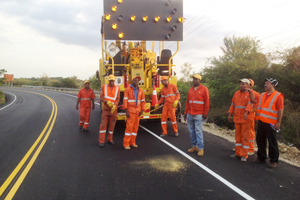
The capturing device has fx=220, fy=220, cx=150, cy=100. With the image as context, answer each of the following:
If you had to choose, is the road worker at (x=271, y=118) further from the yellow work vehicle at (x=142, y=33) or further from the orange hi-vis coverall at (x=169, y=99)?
the yellow work vehicle at (x=142, y=33)

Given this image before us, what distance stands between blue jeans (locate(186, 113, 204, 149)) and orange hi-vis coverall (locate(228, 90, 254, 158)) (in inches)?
33.2

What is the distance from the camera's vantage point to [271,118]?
15.3ft

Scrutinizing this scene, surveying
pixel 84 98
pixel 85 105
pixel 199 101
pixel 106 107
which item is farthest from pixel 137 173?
pixel 84 98

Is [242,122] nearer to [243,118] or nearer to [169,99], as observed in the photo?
[243,118]

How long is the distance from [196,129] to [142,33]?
416 cm

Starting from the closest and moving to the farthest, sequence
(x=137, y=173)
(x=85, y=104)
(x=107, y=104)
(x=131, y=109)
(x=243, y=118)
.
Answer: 1. (x=137, y=173)
2. (x=243, y=118)
3. (x=131, y=109)
4. (x=107, y=104)
5. (x=85, y=104)

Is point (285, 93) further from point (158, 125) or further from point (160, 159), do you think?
point (160, 159)

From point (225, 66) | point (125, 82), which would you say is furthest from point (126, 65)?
point (225, 66)

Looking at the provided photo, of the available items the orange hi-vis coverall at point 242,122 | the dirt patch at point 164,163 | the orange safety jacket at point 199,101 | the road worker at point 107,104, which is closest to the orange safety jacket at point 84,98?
the road worker at point 107,104

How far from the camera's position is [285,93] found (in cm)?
952

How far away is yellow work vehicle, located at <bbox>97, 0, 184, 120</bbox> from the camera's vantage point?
7.54 metres

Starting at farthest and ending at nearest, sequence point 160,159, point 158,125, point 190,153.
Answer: point 158,125 < point 190,153 < point 160,159

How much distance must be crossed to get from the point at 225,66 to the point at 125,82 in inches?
353

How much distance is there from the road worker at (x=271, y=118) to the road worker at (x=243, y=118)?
0.80 feet
